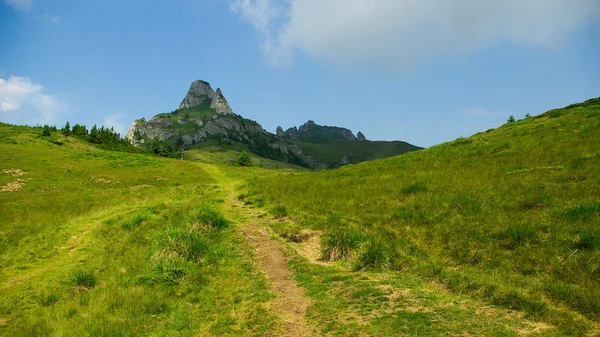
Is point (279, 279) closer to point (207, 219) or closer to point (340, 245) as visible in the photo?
point (340, 245)

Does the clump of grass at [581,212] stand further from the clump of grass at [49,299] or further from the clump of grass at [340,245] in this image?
the clump of grass at [49,299]

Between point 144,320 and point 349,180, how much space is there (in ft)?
64.3

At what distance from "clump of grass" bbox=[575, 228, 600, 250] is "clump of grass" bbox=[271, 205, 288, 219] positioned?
13.4 meters

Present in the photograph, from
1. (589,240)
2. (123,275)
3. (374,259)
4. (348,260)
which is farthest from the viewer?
A: (123,275)

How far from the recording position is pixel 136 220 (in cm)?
2066

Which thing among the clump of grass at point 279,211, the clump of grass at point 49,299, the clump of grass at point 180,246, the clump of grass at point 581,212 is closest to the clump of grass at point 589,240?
the clump of grass at point 581,212

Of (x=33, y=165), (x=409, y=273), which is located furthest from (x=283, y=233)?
(x=33, y=165)

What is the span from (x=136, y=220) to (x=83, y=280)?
304 inches

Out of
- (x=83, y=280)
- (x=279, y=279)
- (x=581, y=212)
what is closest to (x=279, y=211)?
(x=279, y=279)

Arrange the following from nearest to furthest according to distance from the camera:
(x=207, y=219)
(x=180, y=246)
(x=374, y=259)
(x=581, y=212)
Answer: (x=374, y=259), (x=581, y=212), (x=180, y=246), (x=207, y=219)

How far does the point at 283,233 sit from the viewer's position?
15.9 metres

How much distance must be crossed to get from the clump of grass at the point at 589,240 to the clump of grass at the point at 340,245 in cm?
663

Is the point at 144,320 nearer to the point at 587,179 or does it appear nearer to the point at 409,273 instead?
the point at 409,273

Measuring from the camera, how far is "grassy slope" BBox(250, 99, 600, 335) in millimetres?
7449
